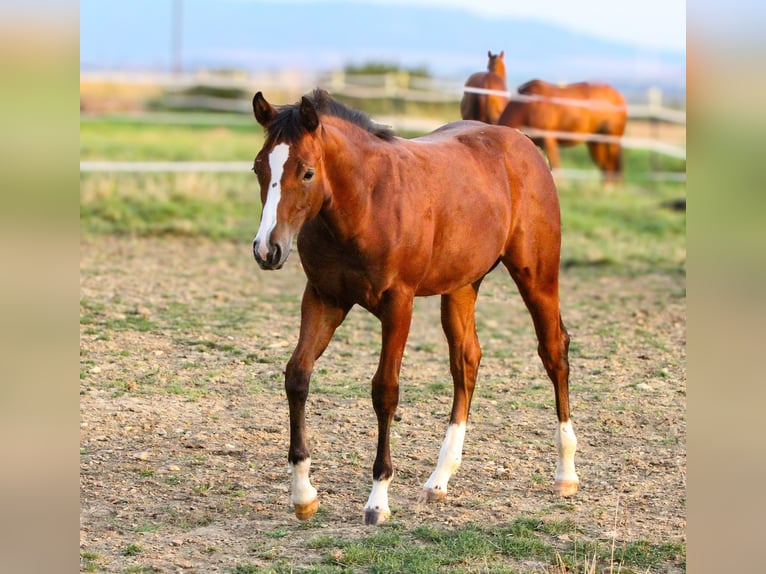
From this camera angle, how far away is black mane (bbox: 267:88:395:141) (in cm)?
404

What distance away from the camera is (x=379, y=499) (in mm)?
4660

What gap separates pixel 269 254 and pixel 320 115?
0.87 meters

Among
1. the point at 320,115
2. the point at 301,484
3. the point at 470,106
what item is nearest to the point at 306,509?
the point at 301,484

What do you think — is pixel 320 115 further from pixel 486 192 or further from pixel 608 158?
pixel 608 158

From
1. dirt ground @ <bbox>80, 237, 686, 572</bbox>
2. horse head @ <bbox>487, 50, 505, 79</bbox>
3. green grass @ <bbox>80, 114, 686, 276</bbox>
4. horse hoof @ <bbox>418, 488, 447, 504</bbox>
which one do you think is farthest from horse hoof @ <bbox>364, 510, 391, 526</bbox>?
green grass @ <bbox>80, 114, 686, 276</bbox>

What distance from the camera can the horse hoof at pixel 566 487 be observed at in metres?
5.20

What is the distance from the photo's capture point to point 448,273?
4.88 m

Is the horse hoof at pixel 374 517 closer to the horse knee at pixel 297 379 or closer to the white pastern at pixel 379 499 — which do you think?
the white pastern at pixel 379 499

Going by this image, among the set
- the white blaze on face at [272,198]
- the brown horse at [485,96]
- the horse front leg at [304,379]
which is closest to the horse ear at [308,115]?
the white blaze on face at [272,198]

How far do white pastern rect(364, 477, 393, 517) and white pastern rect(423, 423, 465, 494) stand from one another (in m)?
0.42

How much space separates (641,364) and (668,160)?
15.3 metres

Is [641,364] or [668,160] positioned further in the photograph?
[668,160]
